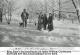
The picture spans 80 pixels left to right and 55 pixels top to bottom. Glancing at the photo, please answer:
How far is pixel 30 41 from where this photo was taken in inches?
85.7

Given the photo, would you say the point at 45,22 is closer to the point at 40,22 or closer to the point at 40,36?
the point at 40,22

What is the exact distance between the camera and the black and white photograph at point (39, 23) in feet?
7.03

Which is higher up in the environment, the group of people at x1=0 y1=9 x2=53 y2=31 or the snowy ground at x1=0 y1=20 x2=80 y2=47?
the group of people at x1=0 y1=9 x2=53 y2=31

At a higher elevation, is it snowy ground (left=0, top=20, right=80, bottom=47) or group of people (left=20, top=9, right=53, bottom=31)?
group of people (left=20, top=9, right=53, bottom=31)

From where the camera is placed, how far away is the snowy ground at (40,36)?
2.15 m

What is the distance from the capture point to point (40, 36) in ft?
7.26

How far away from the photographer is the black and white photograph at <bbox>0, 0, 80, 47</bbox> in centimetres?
214

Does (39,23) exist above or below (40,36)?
above

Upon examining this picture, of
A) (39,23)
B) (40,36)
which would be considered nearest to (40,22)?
(39,23)

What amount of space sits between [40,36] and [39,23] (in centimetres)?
24

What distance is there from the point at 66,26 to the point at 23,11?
84 centimetres

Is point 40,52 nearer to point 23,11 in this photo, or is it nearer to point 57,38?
point 57,38

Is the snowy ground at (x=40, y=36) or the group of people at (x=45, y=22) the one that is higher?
the group of people at (x=45, y=22)

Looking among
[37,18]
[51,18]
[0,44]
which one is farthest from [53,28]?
[0,44]
